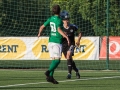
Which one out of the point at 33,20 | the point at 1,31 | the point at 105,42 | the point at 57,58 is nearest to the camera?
the point at 57,58

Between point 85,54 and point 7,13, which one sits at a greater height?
point 7,13

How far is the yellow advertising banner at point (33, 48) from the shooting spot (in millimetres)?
23670

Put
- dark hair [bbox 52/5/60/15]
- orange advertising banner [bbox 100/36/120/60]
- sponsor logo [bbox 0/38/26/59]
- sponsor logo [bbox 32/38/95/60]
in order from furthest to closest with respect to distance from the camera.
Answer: sponsor logo [bbox 0/38/26/59] < orange advertising banner [bbox 100/36/120/60] < sponsor logo [bbox 32/38/95/60] < dark hair [bbox 52/5/60/15]

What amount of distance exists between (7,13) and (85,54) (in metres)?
6.45

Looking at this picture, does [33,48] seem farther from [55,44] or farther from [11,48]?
[55,44]

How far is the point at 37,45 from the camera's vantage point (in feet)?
79.6

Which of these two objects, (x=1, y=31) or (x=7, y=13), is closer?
(x=7, y=13)

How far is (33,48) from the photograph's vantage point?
24156 mm

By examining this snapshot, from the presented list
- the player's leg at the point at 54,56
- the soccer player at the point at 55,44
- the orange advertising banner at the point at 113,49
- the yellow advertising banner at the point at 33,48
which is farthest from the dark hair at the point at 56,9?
the orange advertising banner at the point at 113,49

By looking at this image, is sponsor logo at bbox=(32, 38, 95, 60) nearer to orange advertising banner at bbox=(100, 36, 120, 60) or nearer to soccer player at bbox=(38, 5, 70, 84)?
orange advertising banner at bbox=(100, 36, 120, 60)

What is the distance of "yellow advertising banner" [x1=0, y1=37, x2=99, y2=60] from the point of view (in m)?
23.7

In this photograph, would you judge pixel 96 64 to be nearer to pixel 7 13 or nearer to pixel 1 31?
pixel 7 13

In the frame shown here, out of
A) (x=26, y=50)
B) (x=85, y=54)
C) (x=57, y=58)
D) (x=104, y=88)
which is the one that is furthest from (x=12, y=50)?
(x=104, y=88)

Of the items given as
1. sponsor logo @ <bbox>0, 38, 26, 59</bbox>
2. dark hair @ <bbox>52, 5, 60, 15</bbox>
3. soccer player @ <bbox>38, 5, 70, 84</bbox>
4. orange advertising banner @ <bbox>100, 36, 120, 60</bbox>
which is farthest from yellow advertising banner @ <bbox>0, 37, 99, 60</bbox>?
dark hair @ <bbox>52, 5, 60, 15</bbox>
